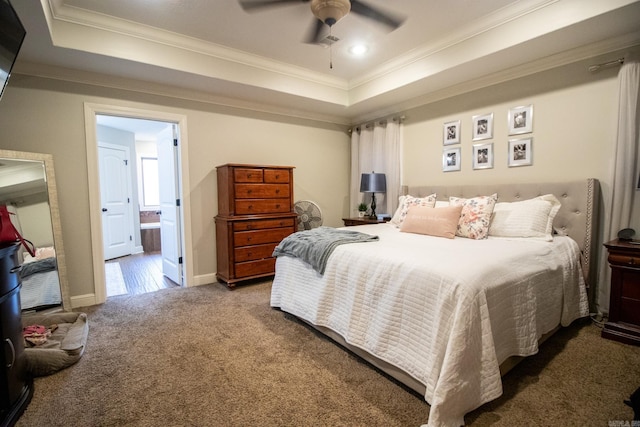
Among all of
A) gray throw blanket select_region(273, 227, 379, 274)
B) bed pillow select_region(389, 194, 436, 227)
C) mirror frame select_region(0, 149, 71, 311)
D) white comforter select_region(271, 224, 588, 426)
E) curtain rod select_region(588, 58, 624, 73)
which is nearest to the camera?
white comforter select_region(271, 224, 588, 426)

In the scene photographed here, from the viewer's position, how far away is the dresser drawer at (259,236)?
139 inches

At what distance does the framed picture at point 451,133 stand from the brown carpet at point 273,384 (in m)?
2.19

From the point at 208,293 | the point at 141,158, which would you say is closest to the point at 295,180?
the point at 208,293

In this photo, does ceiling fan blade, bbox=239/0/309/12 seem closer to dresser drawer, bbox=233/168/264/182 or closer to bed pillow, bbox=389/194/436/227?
dresser drawer, bbox=233/168/264/182

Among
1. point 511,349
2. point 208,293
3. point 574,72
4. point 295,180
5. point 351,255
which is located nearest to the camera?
point 511,349

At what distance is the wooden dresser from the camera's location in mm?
3514

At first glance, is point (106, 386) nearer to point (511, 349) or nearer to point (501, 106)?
point (511, 349)

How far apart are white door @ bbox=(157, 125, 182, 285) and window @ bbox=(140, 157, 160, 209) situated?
347cm

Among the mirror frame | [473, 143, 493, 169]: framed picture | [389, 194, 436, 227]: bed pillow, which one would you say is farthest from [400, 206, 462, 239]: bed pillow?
the mirror frame

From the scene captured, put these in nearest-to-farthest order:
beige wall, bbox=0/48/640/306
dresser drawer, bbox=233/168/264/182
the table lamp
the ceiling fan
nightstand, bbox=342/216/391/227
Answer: the ceiling fan, beige wall, bbox=0/48/640/306, dresser drawer, bbox=233/168/264/182, nightstand, bbox=342/216/391/227, the table lamp

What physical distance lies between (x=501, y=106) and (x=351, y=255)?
2.48 metres

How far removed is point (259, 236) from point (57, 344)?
202cm

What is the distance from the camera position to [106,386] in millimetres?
1772

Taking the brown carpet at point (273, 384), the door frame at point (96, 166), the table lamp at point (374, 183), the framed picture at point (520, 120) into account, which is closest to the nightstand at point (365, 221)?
the table lamp at point (374, 183)
